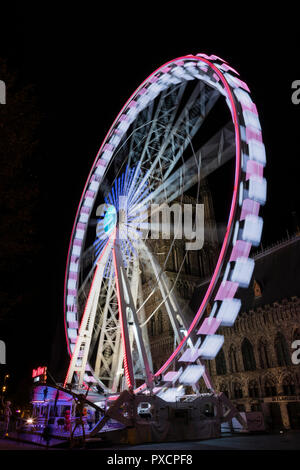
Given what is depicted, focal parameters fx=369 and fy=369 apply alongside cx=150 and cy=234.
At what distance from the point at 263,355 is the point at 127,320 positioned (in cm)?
2168

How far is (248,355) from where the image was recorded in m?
37.3

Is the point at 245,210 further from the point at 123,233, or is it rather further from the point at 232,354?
the point at 232,354

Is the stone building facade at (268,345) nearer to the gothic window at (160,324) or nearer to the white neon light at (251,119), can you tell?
the gothic window at (160,324)

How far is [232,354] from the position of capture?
3916 centimetres

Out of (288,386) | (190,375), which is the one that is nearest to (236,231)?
(190,375)

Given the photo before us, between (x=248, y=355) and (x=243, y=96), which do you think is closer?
(x=243, y=96)

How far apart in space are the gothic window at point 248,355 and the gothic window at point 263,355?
4.13ft

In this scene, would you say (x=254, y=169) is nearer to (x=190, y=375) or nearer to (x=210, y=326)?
(x=210, y=326)

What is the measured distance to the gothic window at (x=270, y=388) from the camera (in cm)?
3316

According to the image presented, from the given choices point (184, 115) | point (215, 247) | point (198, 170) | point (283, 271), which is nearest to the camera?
point (198, 170)

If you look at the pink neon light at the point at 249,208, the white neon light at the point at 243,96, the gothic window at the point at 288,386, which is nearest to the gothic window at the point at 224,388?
Answer: the gothic window at the point at 288,386

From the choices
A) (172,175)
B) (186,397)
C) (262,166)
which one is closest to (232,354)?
(186,397)
